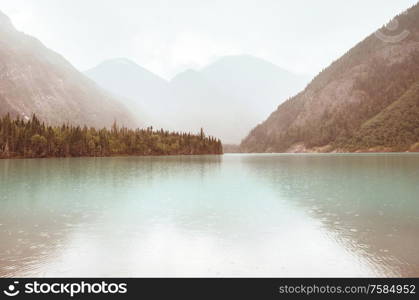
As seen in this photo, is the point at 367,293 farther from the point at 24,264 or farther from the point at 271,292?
the point at 24,264

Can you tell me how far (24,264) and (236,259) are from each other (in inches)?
411

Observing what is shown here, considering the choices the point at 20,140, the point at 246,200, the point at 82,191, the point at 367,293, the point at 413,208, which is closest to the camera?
the point at 367,293

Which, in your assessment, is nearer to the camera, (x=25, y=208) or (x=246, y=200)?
(x=25, y=208)

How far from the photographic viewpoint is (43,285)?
1366cm

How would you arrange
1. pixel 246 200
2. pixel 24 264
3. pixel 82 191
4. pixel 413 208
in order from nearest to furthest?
pixel 24 264 → pixel 413 208 → pixel 246 200 → pixel 82 191

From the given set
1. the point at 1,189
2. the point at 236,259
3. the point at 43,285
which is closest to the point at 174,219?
the point at 236,259

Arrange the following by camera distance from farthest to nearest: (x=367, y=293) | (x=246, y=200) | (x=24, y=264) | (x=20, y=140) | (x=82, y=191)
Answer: (x=20, y=140)
(x=82, y=191)
(x=246, y=200)
(x=24, y=264)
(x=367, y=293)

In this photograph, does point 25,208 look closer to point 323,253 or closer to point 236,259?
point 236,259

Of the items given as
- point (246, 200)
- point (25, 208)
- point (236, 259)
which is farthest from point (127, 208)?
point (236, 259)

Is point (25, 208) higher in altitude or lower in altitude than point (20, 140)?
lower

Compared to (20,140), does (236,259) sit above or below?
below

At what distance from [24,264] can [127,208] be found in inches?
667

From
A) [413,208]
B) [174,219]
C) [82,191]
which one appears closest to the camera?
[174,219]

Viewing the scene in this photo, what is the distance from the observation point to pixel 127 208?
111ft
